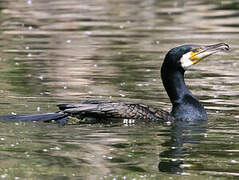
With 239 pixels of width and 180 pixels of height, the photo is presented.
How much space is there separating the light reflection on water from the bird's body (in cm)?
18

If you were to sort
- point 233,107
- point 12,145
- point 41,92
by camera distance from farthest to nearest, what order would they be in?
point 41,92 < point 233,107 < point 12,145

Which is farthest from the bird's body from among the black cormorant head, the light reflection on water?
the light reflection on water

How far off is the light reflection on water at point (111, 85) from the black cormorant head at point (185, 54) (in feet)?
3.07

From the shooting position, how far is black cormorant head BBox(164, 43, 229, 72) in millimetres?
11812

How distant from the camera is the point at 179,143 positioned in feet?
33.6

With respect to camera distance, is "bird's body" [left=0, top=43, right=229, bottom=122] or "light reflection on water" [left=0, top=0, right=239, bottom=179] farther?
"bird's body" [left=0, top=43, right=229, bottom=122]

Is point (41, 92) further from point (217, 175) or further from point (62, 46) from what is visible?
point (62, 46)

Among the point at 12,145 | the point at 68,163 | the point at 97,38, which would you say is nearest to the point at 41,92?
the point at 12,145

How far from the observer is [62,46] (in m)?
20.9

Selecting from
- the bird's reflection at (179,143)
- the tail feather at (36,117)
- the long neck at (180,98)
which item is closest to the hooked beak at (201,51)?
the long neck at (180,98)

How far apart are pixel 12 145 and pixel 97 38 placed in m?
12.9

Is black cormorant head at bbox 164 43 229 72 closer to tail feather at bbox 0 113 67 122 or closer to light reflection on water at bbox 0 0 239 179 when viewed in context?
light reflection on water at bbox 0 0 239 179

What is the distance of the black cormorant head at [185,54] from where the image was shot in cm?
1181

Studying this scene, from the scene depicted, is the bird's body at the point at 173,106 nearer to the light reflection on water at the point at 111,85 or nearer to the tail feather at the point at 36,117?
the tail feather at the point at 36,117
